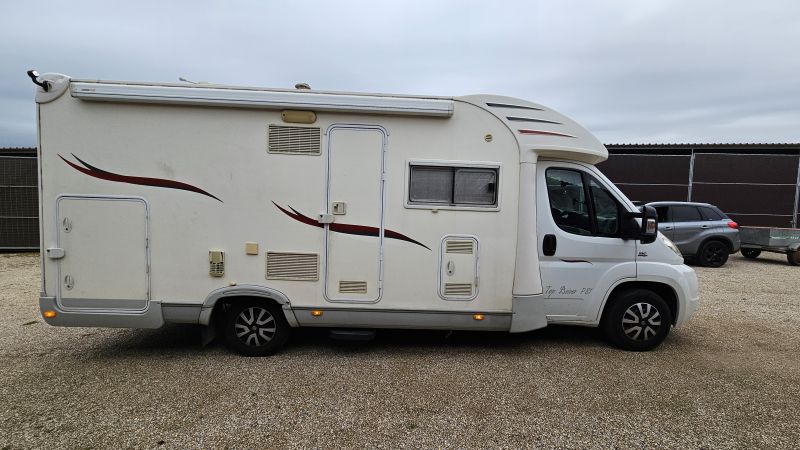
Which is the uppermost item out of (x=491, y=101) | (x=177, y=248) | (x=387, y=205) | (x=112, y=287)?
(x=491, y=101)

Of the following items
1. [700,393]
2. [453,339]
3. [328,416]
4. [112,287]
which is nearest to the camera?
[328,416]

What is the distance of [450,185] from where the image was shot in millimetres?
4203

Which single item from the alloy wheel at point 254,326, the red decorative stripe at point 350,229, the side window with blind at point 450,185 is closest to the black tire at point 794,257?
the side window with blind at point 450,185

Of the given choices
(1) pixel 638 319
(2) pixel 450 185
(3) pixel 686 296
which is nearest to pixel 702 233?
(3) pixel 686 296

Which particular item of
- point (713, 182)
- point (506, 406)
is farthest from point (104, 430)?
point (713, 182)

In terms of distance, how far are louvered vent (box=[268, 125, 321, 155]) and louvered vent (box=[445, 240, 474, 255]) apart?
5.27 ft

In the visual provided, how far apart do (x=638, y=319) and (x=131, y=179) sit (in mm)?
5445

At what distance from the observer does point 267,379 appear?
12.8 ft

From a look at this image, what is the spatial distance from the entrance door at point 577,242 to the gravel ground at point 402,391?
0.63 meters

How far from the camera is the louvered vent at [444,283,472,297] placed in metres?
4.23

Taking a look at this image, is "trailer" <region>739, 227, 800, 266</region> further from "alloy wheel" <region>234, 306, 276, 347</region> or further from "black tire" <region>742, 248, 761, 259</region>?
"alloy wheel" <region>234, 306, 276, 347</region>

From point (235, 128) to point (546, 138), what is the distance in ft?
10.3

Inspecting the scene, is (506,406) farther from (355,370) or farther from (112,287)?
(112,287)

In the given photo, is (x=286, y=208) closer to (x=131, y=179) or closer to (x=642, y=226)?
(x=131, y=179)
